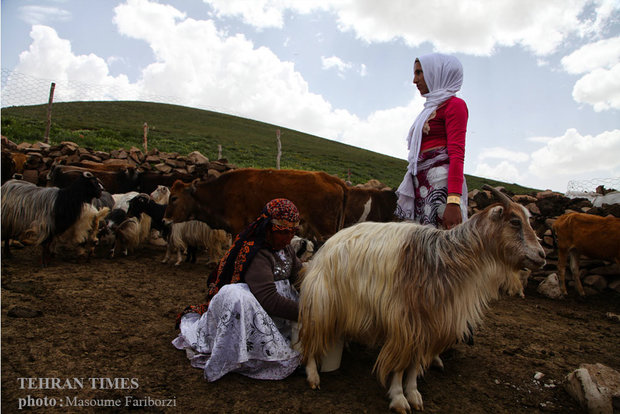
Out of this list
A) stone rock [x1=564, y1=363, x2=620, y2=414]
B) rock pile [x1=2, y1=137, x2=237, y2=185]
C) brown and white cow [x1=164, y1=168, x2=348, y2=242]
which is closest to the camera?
stone rock [x1=564, y1=363, x2=620, y2=414]

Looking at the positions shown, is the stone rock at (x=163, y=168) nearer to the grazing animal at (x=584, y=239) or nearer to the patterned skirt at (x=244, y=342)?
the patterned skirt at (x=244, y=342)

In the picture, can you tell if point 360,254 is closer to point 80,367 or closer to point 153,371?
point 153,371

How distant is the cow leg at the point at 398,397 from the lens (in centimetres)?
266

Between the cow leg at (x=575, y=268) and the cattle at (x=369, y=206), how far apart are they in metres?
3.55

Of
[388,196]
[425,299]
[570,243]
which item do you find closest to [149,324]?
[425,299]

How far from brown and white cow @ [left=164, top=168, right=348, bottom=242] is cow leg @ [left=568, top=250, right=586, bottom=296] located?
459cm

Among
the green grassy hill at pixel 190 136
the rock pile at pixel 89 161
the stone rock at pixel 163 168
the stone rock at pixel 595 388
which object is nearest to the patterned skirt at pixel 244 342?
the stone rock at pixel 595 388

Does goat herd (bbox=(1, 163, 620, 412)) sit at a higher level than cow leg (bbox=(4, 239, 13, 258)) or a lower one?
higher

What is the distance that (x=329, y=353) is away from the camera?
3104mm

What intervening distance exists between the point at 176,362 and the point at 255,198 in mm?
4061

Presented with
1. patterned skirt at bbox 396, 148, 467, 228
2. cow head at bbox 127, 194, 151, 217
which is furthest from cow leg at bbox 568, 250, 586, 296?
cow head at bbox 127, 194, 151, 217

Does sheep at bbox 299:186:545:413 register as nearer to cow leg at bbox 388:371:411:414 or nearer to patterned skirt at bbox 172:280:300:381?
cow leg at bbox 388:371:411:414

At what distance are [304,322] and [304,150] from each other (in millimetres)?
44201

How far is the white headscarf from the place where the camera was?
11.0ft
